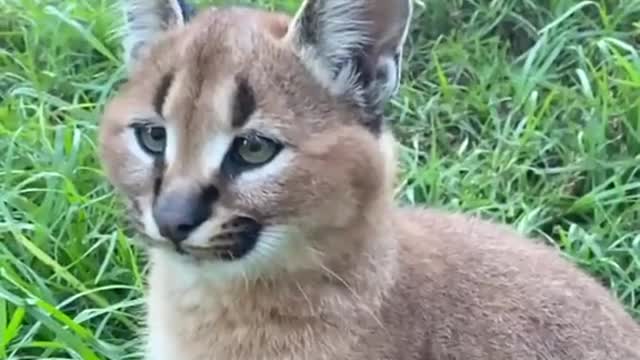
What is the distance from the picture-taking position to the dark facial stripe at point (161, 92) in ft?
10.1

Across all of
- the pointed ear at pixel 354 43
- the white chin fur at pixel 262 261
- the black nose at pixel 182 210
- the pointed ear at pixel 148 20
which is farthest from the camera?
the pointed ear at pixel 148 20

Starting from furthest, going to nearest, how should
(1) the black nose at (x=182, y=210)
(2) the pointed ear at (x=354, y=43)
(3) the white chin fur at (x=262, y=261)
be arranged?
(2) the pointed ear at (x=354, y=43), (3) the white chin fur at (x=262, y=261), (1) the black nose at (x=182, y=210)

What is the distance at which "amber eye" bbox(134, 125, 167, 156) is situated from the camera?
→ 307cm

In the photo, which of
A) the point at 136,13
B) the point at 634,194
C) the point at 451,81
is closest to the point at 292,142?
the point at 136,13

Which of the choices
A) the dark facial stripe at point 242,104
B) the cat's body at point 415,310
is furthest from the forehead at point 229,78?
the cat's body at point 415,310

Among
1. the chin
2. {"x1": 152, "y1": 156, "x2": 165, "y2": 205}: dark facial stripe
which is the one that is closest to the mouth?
the chin

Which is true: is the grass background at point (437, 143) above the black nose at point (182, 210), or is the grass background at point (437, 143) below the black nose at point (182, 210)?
below

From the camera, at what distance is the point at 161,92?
3.11 metres

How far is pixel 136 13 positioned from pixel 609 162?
1.64 meters

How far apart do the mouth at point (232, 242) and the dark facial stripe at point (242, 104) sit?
17cm

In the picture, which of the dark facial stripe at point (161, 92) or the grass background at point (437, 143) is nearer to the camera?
the dark facial stripe at point (161, 92)

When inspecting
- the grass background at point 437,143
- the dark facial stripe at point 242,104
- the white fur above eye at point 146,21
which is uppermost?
the white fur above eye at point 146,21

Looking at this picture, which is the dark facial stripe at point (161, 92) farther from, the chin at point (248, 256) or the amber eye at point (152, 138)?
the chin at point (248, 256)

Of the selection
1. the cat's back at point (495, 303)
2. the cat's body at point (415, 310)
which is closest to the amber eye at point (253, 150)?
the cat's body at point (415, 310)
